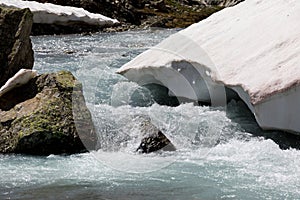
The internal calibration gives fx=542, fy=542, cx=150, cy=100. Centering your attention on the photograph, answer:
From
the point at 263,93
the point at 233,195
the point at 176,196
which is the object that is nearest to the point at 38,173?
the point at 176,196

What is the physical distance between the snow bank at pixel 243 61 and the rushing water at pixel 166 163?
1.63ft

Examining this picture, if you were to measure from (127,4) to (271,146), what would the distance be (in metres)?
40.9

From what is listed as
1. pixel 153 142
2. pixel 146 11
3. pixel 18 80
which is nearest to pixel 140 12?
pixel 146 11

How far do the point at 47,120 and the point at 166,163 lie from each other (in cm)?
236

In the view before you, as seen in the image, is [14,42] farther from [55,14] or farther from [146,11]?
[146,11]

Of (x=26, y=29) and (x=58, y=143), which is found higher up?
(x=26, y=29)

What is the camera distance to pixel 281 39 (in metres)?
9.88

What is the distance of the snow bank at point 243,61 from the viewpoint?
29.2 feet

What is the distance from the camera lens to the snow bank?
8.89 metres

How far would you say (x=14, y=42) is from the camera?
1234 centimetres

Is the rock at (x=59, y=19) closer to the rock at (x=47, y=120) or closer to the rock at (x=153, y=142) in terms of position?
the rock at (x=47, y=120)

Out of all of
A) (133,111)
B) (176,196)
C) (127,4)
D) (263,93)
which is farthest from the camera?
(127,4)

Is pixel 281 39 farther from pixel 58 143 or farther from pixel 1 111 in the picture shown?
pixel 1 111

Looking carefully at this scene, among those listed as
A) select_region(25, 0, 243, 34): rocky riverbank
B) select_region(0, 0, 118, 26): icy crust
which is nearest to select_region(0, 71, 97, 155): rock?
select_region(0, 0, 118, 26): icy crust
